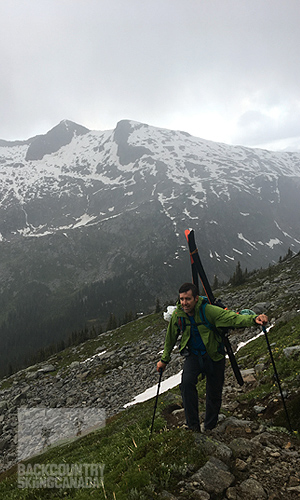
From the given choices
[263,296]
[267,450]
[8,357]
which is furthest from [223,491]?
[8,357]

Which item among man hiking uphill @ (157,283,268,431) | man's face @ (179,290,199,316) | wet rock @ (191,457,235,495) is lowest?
wet rock @ (191,457,235,495)

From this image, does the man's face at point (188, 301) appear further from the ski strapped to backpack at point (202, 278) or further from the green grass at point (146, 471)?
the green grass at point (146, 471)

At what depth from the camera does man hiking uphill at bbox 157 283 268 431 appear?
7238 mm

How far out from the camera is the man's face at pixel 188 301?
7305 millimetres

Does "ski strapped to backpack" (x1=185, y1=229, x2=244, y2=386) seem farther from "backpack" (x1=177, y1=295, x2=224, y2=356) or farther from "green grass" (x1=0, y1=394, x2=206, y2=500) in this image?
"green grass" (x1=0, y1=394, x2=206, y2=500)

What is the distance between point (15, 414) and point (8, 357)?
568 feet

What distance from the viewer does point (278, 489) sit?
503 cm

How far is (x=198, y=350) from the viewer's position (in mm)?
7453

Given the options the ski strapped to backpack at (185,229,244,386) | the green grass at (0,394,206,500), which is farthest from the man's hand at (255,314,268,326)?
the green grass at (0,394,206,500)

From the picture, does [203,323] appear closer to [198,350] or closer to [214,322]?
[214,322]

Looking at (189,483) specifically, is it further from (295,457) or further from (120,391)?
(120,391)

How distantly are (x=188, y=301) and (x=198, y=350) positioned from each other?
1.54 m

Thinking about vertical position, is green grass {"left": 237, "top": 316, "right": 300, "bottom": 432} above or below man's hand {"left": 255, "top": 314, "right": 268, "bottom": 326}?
below

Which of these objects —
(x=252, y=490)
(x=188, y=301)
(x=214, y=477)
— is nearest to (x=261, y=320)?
(x=188, y=301)
